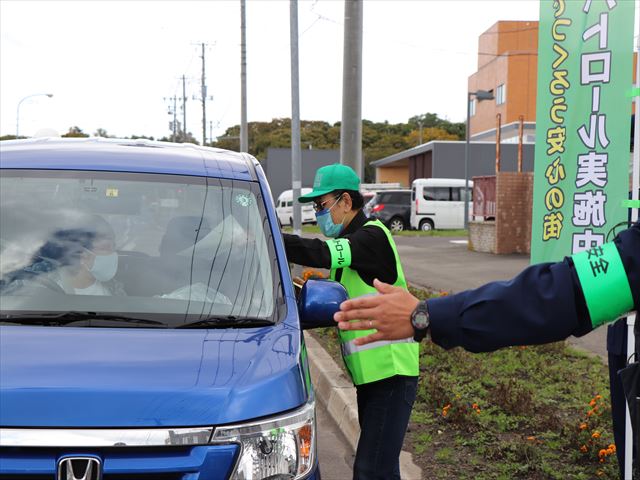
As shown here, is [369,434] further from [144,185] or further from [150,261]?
[144,185]

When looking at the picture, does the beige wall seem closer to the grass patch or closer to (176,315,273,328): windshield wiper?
the grass patch

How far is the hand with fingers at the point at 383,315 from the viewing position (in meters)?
1.93

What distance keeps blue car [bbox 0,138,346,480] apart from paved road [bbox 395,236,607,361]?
641 cm

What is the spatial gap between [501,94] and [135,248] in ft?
170

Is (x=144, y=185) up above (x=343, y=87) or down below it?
below

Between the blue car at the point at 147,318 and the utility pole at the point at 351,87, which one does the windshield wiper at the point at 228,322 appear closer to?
A: the blue car at the point at 147,318

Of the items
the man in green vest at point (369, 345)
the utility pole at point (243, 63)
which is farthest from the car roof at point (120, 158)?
the utility pole at point (243, 63)

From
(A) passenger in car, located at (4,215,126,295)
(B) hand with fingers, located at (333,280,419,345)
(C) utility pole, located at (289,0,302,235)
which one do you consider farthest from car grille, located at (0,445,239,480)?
(C) utility pole, located at (289,0,302,235)

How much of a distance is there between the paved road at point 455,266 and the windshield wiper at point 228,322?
6.59 m

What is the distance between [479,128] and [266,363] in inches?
2293

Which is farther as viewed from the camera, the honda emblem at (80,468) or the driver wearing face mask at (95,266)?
the driver wearing face mask at (95,266)

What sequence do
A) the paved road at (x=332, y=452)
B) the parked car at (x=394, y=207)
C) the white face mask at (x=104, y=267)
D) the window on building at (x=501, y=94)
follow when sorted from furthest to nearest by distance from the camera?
the window on building at (x=501, y=94)
the parked car at (x=394, y=207)
the paved road at (x=332, y=452)
the white face mask at (x=104, y=267)

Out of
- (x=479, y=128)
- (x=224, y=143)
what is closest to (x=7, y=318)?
(x=479, y=128)

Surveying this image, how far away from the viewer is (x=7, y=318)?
2758 millimetres
